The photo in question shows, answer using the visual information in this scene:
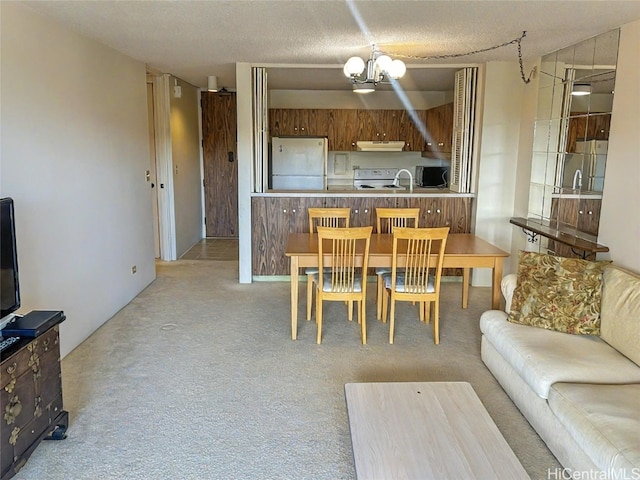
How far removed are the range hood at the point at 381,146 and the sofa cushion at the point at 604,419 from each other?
5.48 m

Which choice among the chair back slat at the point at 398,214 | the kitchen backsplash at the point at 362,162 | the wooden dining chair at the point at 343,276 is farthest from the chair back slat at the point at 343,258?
the kitchen backsplash at the point at 362,162

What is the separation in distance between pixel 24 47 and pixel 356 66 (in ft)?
7.27

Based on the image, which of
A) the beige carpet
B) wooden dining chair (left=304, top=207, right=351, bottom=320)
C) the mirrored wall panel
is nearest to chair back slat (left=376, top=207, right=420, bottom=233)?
wooden dining chair (left=304, top=207, right=351, bottom=320)

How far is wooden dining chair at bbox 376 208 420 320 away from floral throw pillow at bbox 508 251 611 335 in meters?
1.33

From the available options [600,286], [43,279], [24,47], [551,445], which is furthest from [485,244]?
[24,47]

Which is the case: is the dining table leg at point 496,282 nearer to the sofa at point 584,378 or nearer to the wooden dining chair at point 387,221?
the sofa at point 584,378

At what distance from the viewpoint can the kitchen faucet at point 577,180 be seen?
379 cm

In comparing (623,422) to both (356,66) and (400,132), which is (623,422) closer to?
(356,66)

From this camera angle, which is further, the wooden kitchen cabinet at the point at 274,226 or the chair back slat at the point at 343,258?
the wooden kitchen cabinet at the point at 274,226

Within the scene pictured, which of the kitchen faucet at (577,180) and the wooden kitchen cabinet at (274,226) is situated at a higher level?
the kitchen faucet at (577,180)

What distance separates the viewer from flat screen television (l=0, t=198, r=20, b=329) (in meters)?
2.24

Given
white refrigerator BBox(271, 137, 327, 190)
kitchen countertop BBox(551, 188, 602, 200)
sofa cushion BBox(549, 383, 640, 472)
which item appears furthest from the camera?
white refrigerator BBox(271, 137, 327, 190)

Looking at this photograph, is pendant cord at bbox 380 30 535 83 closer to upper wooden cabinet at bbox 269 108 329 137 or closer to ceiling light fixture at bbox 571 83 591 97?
ceiling light fixture at bbox 571 83 591 97

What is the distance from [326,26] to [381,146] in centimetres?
406
